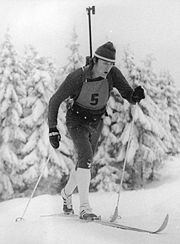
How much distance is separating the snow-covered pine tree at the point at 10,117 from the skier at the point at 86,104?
9.66m

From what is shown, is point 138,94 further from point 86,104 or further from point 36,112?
point 36,112

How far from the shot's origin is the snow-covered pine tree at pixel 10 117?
1377cm

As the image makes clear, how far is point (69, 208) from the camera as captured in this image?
13.8ft

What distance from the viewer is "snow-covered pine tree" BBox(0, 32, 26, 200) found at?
45.2ft

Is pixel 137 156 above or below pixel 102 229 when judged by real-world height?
below

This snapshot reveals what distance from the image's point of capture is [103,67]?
3.52m

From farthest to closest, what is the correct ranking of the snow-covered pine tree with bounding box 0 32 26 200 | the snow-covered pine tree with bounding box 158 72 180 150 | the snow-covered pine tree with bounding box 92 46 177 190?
the snow-covered pine tree with bounding box 158 72 180 150 → the snow-covered pine tree with bounding box 92 46 177 190 → the snow-covered pine tree with bounding box 0 32 26 200

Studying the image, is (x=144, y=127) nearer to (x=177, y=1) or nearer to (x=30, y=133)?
(x=30, y=133)

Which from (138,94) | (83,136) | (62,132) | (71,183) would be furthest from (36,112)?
(83,136)

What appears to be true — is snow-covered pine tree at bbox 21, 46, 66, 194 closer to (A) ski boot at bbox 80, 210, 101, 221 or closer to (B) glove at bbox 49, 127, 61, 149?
(B) glove at bbox 49, 127, 61, 149

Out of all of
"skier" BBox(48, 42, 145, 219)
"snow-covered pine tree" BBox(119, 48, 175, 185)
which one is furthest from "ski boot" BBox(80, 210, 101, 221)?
"snow-covered pine tree" BBox(119, 48, 175, 185)

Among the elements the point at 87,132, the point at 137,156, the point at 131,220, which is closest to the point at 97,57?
the point at 87,132

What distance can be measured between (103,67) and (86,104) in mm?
389

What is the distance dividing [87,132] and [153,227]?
110 centimetres
